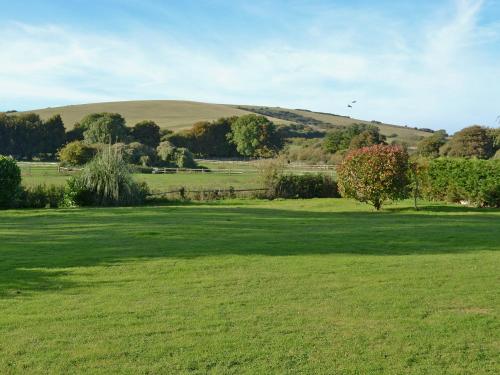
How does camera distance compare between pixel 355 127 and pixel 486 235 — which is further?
pixel 355 127

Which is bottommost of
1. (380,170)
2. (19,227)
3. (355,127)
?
(19,227)

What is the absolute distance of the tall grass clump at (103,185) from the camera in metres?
32.5

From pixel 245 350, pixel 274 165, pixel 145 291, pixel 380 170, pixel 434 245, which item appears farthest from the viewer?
pixel 274 165

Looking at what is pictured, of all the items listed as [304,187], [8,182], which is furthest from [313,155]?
[8,182]

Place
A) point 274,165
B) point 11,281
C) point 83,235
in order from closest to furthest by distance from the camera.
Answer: point 11,281, point 83,235, point 274,165

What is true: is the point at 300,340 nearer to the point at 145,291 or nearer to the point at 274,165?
the point at 145,291

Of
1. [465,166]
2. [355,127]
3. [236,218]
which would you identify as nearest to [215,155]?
[355,127]

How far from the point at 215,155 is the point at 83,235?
273 ft

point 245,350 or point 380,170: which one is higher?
point 380,170

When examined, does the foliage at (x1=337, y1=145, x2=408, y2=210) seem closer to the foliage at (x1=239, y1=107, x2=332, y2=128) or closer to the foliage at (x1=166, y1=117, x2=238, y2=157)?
the foliage at (x1=166, y1=117, x2=238, y2=157)

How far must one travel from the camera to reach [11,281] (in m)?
10.1

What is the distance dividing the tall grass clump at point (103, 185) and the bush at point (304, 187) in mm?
10527

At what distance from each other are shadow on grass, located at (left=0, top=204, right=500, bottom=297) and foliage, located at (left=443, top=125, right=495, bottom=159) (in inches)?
1686

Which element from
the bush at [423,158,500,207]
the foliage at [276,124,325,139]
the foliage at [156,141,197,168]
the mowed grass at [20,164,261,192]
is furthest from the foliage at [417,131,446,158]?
the foliage at [276,124,325,139]
